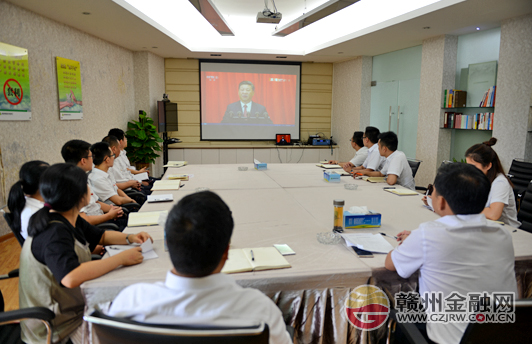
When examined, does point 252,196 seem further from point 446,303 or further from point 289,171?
point 446,303

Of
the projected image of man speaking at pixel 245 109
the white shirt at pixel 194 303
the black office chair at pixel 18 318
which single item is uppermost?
the projected image of man speaking at pixel 245 109

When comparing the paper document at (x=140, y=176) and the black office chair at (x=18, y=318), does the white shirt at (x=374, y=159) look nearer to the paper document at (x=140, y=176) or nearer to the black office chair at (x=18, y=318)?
the paper document at (x=140, y=176)

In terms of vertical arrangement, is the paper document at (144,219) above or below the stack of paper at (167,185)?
below

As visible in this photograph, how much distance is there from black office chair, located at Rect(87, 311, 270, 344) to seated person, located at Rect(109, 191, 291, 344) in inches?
1.2

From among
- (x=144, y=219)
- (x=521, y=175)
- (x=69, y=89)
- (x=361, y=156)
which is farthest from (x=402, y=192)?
(x=69, y=89)

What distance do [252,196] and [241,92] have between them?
18.8ft

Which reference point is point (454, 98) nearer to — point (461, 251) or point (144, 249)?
point (461, 251)

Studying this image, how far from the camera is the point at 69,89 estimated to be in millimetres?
5242

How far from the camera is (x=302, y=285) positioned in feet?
5.51

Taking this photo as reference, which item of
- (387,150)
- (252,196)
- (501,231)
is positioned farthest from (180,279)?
(387,150)

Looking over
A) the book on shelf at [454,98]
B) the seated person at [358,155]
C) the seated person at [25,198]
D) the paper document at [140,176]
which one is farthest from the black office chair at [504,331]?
the book on shelf at [454,98]

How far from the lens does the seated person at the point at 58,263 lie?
4.94ft

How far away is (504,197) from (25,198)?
3.02m

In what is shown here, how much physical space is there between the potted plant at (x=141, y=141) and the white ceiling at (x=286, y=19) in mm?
1469
